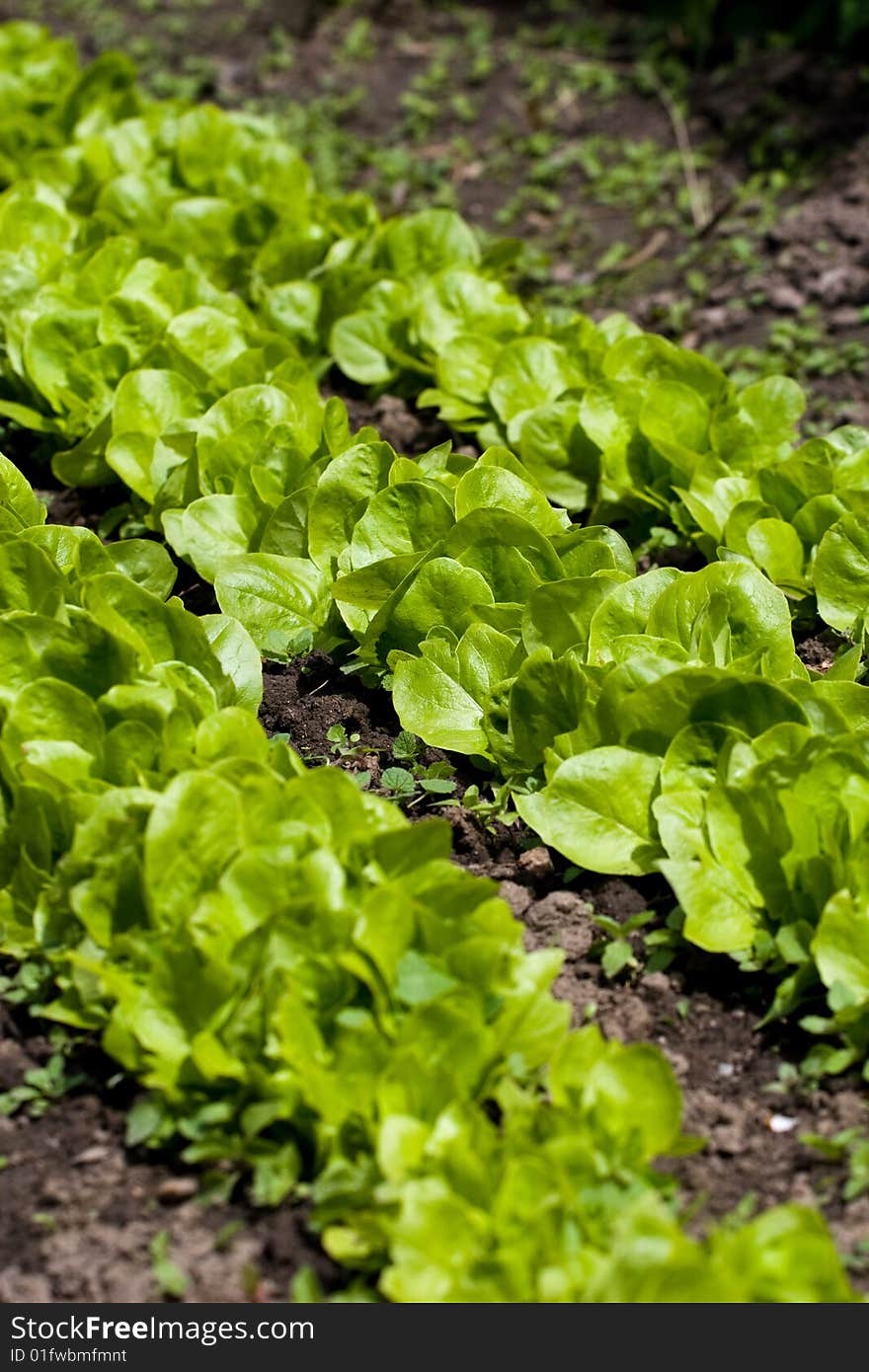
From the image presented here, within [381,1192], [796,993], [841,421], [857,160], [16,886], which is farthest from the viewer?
[857,160]

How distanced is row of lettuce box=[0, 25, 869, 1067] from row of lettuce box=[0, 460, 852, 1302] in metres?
0.38

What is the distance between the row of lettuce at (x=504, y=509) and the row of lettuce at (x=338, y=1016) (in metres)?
0.38

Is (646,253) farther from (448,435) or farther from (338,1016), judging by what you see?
(338,1016)

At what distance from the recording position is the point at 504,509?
302 centimetres

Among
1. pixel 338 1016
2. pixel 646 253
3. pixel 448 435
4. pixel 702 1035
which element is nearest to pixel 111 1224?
pixel 338 1016

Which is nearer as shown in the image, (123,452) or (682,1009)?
(682,1009)

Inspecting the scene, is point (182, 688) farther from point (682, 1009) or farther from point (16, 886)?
point (682, 1009)

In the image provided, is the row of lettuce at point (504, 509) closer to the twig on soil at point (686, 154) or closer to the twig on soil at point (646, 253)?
the twig on soil at point (646, 253)

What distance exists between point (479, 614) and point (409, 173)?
375 cm

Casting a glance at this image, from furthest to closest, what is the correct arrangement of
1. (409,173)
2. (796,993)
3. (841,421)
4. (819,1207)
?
(409,173) < (841,421) < (796,993) < (819,1207)

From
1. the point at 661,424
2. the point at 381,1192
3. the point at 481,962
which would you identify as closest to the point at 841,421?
the point at 661,424

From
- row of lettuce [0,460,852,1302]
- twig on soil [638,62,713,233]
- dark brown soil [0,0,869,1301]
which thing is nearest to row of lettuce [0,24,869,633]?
dark brown soil [0,0,869,1301]

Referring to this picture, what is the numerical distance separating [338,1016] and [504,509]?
121cm

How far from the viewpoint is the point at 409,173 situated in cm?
612
